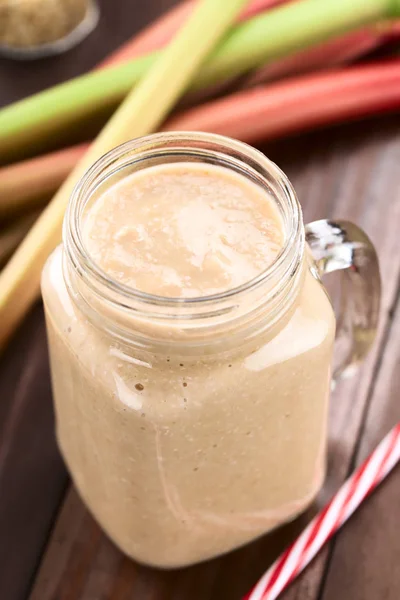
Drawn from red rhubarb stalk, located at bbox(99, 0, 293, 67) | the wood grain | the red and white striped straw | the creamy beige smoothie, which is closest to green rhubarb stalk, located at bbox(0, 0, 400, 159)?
red rhubarb stalk, located at bbox(99, 0, 293, 67)

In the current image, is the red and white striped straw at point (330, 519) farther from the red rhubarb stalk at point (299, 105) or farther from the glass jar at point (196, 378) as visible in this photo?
the red rhubarb stalk at point (299, 105)

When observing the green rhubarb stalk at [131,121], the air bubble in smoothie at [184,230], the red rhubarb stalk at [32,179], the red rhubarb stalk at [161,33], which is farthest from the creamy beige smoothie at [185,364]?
the red rhubarb stalk at [161,33]

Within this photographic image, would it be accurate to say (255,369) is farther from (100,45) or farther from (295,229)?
(100,45)

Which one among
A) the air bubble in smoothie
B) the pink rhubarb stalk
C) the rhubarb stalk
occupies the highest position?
the air bubble in smoothie

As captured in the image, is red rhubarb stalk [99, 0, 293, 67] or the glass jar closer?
the glass jar

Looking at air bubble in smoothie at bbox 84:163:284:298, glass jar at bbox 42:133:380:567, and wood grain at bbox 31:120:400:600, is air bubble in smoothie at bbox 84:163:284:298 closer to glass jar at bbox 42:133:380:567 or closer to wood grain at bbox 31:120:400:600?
glass jar at bbox 42:133:380:567

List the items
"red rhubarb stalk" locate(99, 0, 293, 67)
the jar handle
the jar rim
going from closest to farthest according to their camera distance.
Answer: the jar rim
the jar handle
"red rhubarb stalk" locate(99, 0, 293, 67)

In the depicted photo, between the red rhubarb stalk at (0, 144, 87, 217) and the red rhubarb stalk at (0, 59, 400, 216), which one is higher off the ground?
the red rhubarb stalk at (0, 144, 87, 217)
